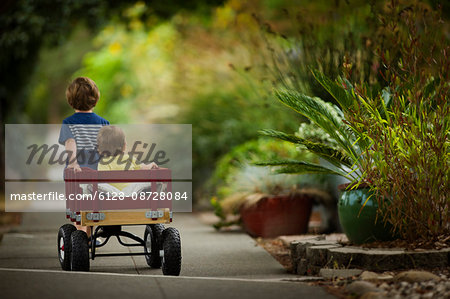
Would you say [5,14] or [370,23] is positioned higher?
[5,14]

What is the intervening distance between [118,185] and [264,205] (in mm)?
3594

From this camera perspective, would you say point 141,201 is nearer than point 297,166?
Yes

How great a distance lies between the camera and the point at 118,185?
228 inches

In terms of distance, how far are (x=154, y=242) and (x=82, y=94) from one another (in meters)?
1.48

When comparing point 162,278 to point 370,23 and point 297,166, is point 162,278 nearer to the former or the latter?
point 297,166

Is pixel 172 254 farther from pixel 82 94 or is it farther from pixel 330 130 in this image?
pixel 330 130

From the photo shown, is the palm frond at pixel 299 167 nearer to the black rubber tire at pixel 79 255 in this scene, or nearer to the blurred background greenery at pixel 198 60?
the black rubber tire at pixel 79 255

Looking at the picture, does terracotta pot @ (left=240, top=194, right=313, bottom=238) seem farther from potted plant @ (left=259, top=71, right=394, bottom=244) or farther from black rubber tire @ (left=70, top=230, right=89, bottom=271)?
black rubber tire @ (left=70, top=230, right=89, bottom=271)

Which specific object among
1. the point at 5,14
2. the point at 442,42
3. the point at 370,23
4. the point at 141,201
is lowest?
the point at 141,201

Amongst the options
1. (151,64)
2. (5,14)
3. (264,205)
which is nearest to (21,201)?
(5,14)

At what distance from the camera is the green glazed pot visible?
6176 mm

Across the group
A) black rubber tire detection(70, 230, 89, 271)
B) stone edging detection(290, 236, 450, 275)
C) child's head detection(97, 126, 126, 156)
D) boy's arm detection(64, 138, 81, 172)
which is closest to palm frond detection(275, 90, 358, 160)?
stone edging detection(290, 236, 450, 275)

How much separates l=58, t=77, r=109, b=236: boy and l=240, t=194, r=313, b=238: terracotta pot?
3.37 meters

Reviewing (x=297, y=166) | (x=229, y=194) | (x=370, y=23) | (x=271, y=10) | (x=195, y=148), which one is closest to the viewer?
(x=297, y=166)
